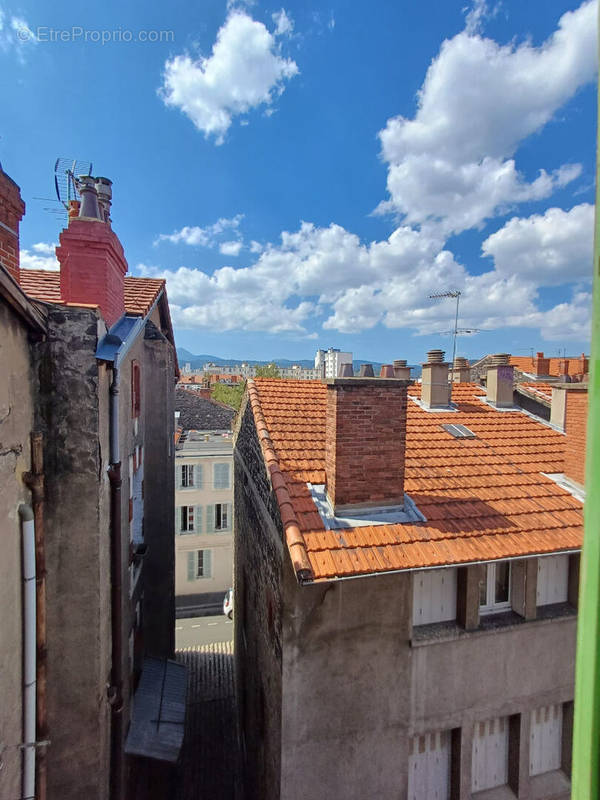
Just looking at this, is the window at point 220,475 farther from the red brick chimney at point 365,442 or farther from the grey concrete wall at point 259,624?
the red brick chimney at point 365,442

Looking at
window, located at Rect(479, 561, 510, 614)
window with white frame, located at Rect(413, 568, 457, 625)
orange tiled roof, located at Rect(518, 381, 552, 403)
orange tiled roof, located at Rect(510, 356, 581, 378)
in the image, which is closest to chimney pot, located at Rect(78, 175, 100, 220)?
window with white frame, located at Rect(413, 568, 457, 625)

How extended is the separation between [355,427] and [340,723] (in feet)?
12.4

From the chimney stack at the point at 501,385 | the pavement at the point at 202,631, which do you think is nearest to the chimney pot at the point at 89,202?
the chimney stack at the point at 501,385

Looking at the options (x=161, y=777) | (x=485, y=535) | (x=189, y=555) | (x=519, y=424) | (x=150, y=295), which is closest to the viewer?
(x=485, y=535)

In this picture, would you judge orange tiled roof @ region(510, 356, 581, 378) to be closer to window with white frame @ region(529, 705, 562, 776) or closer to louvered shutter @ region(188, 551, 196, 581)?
louvered shutter @ region(188, 551, 196, 581)

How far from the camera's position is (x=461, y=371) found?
14961 mm

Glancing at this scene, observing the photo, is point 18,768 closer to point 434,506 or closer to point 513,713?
point 434,506

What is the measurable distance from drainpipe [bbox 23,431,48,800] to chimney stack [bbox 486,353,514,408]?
9.78m

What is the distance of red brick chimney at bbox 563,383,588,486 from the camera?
7.16m

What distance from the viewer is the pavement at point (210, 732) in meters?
9.51

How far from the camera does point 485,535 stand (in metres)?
5.54

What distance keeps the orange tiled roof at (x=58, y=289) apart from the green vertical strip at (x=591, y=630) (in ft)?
19.5

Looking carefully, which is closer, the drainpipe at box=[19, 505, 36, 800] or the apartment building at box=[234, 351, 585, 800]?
the drainpipe at box=[19, 505, 36, 800]

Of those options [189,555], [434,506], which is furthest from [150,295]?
[189,555]
